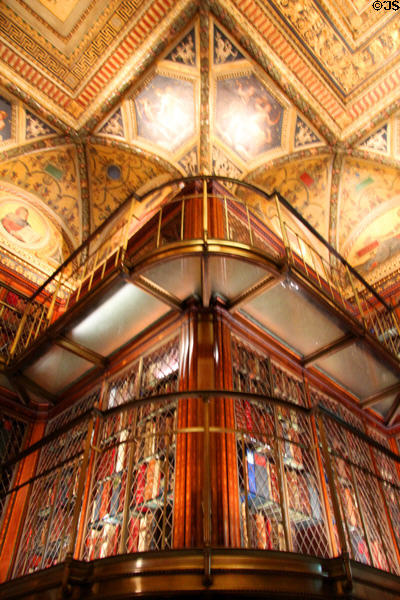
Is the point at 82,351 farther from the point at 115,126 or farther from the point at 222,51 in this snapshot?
the point at 222,51

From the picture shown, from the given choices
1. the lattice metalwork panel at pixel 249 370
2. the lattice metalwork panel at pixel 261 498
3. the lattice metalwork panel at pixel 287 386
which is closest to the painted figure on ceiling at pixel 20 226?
the lattice metalwork panel at pixel 249 370

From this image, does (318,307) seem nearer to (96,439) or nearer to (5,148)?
(96,439)

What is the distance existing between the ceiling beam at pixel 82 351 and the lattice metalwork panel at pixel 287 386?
6.99ft

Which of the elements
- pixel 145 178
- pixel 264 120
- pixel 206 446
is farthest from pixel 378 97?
pixel 206 446

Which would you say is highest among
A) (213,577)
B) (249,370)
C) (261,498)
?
(249,370)

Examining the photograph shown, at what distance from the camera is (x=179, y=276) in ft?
14.6

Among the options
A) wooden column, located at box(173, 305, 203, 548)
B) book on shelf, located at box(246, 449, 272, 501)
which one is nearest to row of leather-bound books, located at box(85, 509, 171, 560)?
wooden column, located at box(173, 305, 203, 548)

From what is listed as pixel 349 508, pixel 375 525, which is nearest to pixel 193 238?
pixel 349 508

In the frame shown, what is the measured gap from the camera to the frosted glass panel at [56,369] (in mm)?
5371

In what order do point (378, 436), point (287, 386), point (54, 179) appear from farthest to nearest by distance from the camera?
point (54, 179)
point (378, 436)
point (287, 386)

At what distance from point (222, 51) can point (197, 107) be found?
0.89 m

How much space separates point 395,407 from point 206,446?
442cm

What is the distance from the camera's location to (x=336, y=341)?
202 inches

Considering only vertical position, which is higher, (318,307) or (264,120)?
(264,120)
